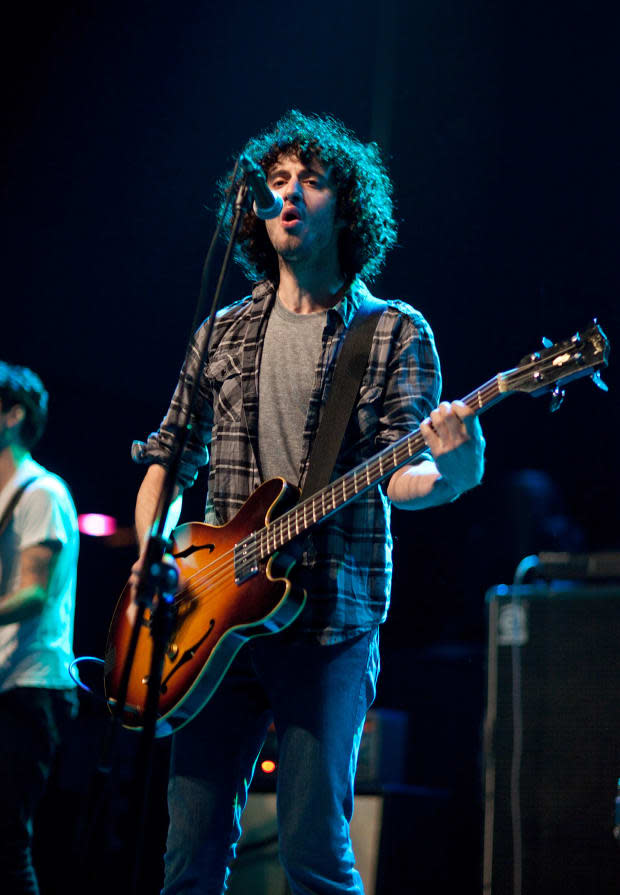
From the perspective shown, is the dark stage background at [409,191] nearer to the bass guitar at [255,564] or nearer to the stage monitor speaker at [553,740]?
the stage monitor speaker at [553,740]

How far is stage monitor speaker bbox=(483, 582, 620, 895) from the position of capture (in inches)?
128

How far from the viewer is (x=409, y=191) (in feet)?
17.0

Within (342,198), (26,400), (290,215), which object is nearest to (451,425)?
A: (290,215)

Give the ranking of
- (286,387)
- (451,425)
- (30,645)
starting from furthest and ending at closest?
(30,645) < (286,387) < (451,425)

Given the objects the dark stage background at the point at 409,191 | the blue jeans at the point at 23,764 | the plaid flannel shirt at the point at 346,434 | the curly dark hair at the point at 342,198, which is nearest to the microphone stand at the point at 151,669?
the plaid flannel shirt at the point at 346,434

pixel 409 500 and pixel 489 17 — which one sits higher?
pixel 489 17

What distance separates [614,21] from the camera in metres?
4.56

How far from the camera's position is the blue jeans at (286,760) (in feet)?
6.95

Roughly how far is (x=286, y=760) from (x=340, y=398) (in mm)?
909

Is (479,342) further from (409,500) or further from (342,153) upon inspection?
(409,500)

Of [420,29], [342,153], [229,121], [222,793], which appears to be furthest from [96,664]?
[420,29]

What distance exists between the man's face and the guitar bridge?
87cm

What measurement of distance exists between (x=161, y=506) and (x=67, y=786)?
3.05 metres

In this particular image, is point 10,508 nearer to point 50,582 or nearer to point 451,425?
point 50,582
